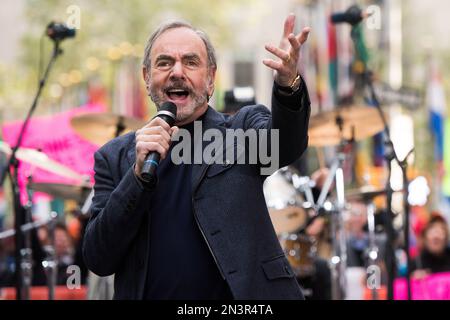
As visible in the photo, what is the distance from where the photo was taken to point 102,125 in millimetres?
7582

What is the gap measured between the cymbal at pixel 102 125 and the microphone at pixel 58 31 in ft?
2.34

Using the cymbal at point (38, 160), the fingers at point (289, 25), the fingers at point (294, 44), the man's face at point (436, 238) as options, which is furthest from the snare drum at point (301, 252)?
the fingers at point (294, 44)

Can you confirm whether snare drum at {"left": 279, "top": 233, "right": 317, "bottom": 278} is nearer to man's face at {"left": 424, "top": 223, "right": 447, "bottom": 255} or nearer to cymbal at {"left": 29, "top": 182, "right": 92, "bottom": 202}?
man's face at {"left": 424, "top": 223, "right": 447, "bottom": 255}

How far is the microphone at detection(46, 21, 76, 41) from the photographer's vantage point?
6875 millimetres

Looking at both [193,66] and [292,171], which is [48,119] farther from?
[193,66]

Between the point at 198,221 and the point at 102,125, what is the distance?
461 cm

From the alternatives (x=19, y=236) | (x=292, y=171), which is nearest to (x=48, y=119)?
(x=292, y=171)

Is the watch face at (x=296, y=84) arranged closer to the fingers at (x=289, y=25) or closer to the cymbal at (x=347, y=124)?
the fingers at (x=289, y=25)

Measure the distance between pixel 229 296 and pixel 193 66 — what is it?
78 cm

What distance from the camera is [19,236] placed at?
6586 mm

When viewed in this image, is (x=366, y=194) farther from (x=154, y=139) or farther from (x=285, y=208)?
(x=154, y=139)

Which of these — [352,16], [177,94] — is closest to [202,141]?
[177,94]

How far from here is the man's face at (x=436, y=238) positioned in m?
9.37
